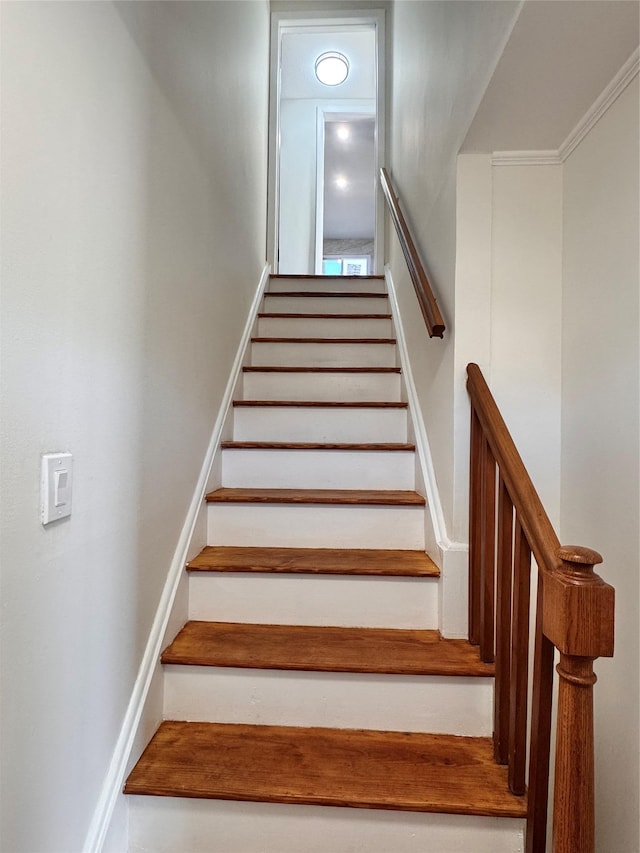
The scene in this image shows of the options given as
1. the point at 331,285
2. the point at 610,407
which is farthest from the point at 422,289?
the point at 331,285

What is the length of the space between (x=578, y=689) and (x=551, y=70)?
129 cm

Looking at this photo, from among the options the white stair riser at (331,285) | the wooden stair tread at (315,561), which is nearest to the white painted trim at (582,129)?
the wooden stair tread at (315,561)

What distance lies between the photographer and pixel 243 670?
4.06 ft

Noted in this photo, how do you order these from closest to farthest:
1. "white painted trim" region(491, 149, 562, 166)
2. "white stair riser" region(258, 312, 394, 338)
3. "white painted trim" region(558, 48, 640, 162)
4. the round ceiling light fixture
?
"white painted trim" region(558, 48, 640, 162), "white painted trim" region(491, 149, 562, 166), "white stair riser" region(258, 312, 394, 338), the round ceiling light fixture

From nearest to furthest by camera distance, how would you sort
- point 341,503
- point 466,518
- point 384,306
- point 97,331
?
point 97,331 → point 466,518 → point 341,503 → point 384,306

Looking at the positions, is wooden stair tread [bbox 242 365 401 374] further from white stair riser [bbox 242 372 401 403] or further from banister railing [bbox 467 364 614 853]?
banister railing [bbox 467 364 614 853]

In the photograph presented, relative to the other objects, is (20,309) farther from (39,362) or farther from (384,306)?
(384,306)

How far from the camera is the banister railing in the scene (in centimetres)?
73

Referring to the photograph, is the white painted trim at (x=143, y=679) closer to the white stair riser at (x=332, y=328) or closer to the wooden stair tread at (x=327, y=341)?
the wooden stair tread at (x=327, y=341)

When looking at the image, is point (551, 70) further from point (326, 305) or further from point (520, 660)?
point (326, 305)

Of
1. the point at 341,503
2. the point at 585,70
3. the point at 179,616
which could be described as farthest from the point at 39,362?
the point at 585,70

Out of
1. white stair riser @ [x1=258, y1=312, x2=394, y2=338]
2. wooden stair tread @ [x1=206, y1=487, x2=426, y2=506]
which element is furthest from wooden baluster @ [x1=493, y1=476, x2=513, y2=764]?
white stair riser @ [x1=258, y1=312, x2=394, y2=338]

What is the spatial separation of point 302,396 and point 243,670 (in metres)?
1.36

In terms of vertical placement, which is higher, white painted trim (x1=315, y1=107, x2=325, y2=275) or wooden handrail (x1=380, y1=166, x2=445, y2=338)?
white painted trim (x1=315, y1=107, x2=325, y2=275)
